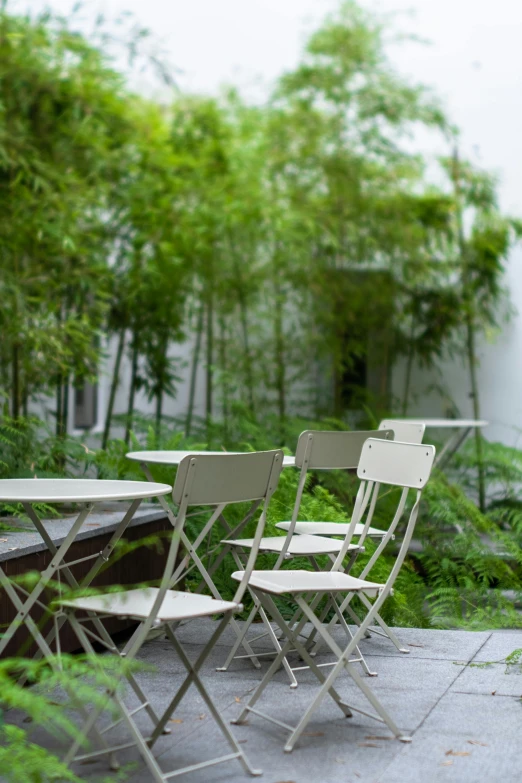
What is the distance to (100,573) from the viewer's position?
4.03 metres

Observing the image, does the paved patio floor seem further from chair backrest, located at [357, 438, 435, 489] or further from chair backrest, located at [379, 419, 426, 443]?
chair backrest, located at [379, 419, 426, 443]

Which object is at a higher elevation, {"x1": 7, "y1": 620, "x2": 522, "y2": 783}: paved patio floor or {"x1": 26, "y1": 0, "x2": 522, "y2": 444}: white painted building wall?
{"x1": 26, "y1": 0, "x2": 522, "y2": 444}: white painted building wall

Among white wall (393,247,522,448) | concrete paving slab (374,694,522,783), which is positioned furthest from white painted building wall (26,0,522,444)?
concrete paving slab (374,694,522,783)

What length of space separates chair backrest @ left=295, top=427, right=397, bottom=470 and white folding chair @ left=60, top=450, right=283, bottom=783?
856 mm

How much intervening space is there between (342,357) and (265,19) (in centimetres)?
426

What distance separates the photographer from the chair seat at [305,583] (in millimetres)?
2879

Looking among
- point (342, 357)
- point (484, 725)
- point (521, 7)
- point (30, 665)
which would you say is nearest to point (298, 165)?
point (342, 357)

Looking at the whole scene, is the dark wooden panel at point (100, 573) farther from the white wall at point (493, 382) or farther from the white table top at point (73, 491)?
the white wall at point (493, 382)

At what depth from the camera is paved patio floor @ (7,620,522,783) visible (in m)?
2.70

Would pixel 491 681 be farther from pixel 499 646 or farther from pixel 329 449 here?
pixel 329 449

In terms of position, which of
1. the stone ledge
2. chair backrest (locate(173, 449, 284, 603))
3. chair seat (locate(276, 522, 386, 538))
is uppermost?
chair backrest (locate(173, 449, 284, 603))

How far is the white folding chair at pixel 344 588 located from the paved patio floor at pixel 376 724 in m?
0.05

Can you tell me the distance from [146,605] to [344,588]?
0.60m

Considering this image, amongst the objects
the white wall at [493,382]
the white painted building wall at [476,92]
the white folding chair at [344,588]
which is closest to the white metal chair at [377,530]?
the white folding chair at [344,588]
